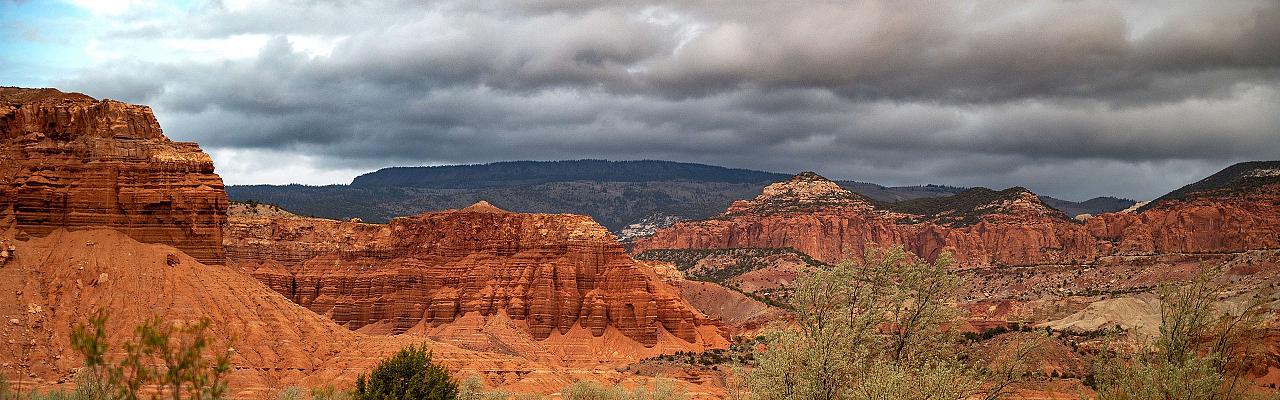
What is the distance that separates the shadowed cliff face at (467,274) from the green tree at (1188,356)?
3611 inches

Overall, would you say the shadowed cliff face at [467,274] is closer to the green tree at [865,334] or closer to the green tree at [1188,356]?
the green tree at [865,334]

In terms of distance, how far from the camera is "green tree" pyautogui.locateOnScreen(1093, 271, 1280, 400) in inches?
1433

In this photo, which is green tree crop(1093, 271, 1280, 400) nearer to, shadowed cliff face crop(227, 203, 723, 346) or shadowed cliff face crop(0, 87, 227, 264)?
shadowed cliff face crop(0, 87, 227, 264)

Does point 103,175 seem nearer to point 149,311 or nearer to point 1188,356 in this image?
point 149,311

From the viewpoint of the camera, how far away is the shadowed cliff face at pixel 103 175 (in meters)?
71.4

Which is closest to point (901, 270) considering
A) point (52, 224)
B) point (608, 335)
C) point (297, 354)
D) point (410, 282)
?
point (297, 354)

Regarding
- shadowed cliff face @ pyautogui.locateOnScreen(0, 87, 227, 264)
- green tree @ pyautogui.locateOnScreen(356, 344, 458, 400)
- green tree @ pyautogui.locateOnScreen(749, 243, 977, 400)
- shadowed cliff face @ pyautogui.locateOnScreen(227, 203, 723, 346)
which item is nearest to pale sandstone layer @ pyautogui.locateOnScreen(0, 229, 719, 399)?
shadowed cliff face @ pyautogui.locateOnScreen(0, 87, 227, 264)

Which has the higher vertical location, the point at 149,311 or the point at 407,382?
the point at 149,311

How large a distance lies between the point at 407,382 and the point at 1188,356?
1265 inches

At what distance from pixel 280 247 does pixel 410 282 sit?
53.8ft

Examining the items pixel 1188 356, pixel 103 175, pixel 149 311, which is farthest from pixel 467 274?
→ pixel 1188 356

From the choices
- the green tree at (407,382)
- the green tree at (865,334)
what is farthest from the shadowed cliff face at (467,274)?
the green tree at (865,334)

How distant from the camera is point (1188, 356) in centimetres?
3753

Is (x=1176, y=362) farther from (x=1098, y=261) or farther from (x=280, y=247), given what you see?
(x=1098, y=261)
